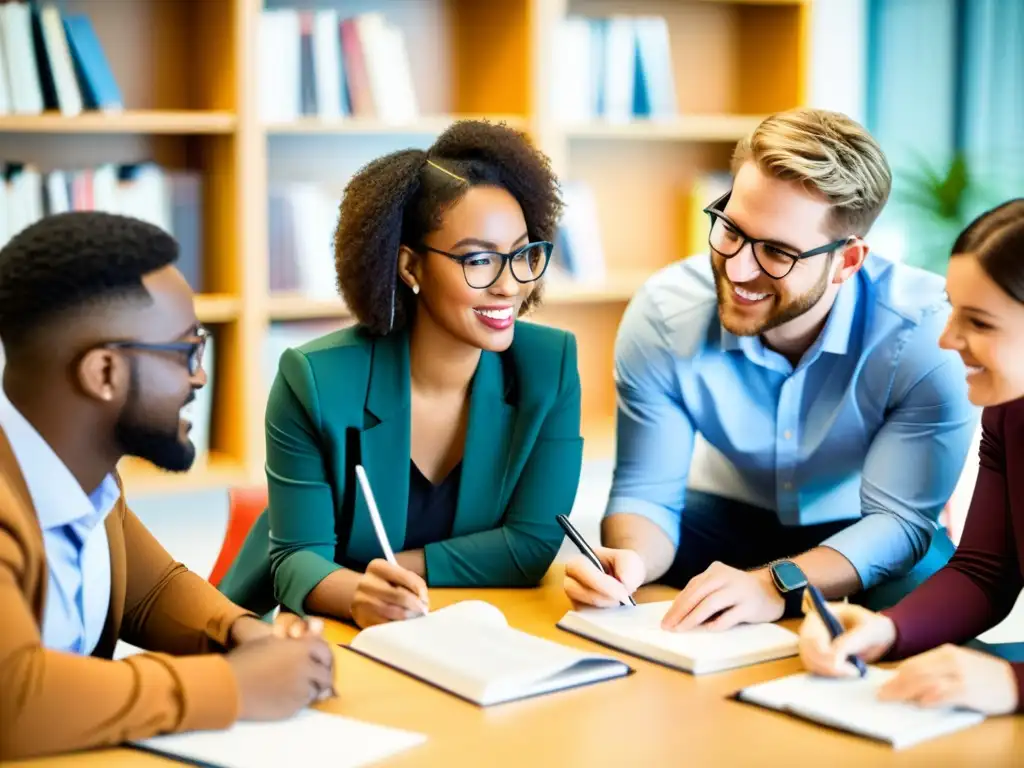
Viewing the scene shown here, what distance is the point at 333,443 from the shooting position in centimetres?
198

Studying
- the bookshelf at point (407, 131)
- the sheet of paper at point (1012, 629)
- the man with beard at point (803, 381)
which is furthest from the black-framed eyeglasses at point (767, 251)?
the bookshelf at point (407, 131)

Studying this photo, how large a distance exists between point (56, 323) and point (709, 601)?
848 millimetres

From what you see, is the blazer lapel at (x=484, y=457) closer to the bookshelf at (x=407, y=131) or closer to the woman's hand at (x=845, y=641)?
the woman's hand at (x=845, y=641)

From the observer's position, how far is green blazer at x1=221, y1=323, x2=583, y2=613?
1.97 m

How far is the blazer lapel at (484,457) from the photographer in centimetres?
205

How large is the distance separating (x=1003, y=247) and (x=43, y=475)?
107 centimetres

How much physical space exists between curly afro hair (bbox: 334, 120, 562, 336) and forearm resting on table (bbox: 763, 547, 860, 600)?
67 cm

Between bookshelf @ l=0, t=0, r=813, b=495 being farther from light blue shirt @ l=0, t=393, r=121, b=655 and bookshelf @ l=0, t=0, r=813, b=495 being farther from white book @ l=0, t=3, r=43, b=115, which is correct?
light blue shirt @ l=0, t=393, r=121, b=655

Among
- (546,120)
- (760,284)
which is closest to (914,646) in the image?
(760,284)

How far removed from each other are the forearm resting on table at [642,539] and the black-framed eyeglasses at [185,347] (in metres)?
0.85

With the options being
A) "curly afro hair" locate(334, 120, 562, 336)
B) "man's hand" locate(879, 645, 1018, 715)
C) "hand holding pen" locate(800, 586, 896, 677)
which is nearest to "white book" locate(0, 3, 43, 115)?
"curly afro hair" locate(334, 120, 562, 336)

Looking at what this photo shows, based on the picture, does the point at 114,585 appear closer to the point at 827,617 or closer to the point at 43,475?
the point at 43,475

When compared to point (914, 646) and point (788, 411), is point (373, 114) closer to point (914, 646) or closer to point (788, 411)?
point (788, 411)

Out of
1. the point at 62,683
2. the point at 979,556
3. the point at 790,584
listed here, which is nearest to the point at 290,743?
the point at 62,683
